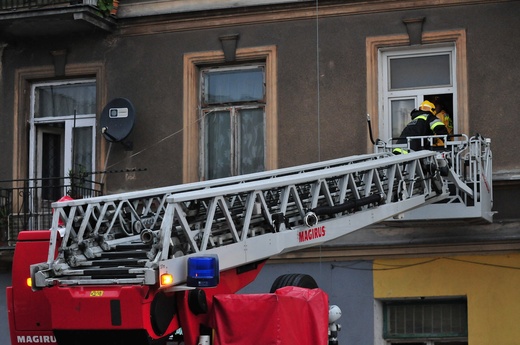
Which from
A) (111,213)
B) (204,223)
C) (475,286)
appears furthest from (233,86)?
(204,223)

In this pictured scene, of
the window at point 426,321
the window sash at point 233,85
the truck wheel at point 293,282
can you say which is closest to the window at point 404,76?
the window sash at point 233,85

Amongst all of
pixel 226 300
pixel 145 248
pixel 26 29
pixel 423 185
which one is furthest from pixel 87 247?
pixel 26 29

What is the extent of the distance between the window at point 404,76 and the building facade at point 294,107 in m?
0.02

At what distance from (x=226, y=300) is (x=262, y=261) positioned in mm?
896

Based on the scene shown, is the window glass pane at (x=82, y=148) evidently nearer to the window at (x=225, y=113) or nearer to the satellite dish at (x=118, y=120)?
the satellite dish at (x=118, y=120)

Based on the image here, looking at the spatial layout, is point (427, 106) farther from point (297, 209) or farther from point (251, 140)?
point (297, 209)

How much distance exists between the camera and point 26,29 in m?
17.3

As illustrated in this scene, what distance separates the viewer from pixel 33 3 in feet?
57.0

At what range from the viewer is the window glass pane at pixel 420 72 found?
52.1ft

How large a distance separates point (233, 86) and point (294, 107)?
45.2 inches

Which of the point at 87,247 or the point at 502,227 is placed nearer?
the point at 87,247

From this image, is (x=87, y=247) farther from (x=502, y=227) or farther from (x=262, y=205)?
(x=502, y=227)

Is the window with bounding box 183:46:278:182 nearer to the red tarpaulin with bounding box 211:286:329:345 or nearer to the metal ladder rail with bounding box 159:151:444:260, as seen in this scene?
the metal ladder rail with bounding box 159:151:444:260

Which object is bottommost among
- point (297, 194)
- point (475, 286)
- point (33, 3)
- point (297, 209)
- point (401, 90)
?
point (475, 286)
